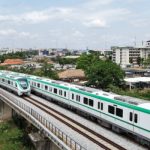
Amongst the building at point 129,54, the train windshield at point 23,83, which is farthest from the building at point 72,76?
the building at point 129,54

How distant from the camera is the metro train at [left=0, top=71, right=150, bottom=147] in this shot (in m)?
23.9

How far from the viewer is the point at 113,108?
28000mm

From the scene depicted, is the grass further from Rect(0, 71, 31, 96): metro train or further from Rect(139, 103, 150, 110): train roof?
Rect(139, 103, 150, 110): train roof

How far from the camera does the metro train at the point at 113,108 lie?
941 inches

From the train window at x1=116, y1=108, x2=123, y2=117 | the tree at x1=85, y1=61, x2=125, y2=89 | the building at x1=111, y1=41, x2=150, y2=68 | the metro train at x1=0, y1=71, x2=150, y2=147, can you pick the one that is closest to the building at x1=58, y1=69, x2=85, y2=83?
the tree at x1=85, y1=61, x2=125, y2=89

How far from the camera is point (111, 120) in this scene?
1104 inches

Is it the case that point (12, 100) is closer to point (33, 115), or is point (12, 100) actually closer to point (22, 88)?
point (22, 88)

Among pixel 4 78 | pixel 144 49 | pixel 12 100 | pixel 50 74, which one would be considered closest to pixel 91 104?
pixel 12 100

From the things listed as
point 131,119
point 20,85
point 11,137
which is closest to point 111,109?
point 131,119

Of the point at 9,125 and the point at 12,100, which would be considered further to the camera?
the point at 9,125

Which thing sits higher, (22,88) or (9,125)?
(22,88)

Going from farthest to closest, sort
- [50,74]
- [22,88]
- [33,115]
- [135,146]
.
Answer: [50,74]
[22,88]
[33,115]
[135,146]

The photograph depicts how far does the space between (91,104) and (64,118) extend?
324 centimetres

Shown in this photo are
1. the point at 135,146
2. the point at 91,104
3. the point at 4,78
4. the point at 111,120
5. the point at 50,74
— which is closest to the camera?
the point at 135,146
